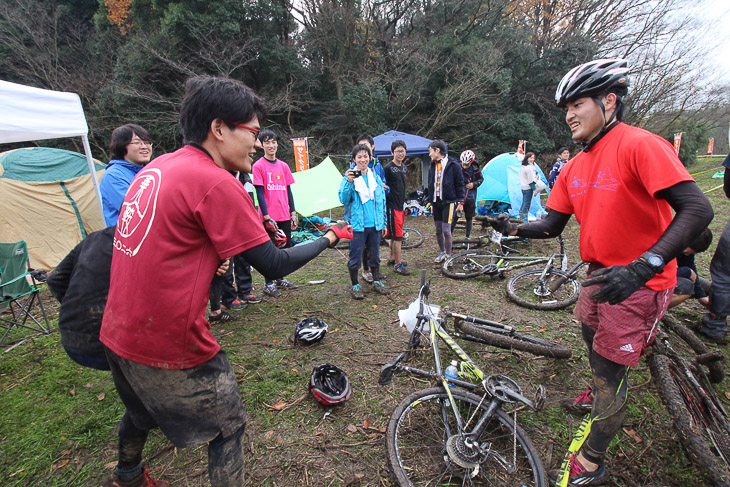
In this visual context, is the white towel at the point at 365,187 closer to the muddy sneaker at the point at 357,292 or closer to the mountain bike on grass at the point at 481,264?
the muddy sneaker at the point at 357,292

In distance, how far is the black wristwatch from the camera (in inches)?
55.1

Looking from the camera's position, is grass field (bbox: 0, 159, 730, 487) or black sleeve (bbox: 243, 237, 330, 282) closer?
black sleeve (bbox: 243, 237, 330, 282)

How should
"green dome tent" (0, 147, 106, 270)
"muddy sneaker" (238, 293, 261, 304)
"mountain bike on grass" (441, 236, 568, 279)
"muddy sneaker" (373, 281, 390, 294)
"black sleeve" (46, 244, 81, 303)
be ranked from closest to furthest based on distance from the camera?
"black sleeve" (46, 244, 81, 303) → "muddy sneaker" (238, 293, 261, 304) → "muddy sneaker" (373, 281, 390, 294) → "mountain bike on grass" (441, 236, 568, 279) → "green dome tent" (0, 147, 106, 270)

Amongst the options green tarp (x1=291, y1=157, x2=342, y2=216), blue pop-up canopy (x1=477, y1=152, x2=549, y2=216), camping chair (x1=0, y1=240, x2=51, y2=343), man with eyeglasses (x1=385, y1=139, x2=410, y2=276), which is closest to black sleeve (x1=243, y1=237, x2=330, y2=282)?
man with eyeglasses (x1=385, y1=139, x2=410, y2=276)

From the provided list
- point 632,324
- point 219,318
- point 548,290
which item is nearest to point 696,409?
point 632,324

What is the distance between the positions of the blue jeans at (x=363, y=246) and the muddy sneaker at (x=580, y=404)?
2.95 metres

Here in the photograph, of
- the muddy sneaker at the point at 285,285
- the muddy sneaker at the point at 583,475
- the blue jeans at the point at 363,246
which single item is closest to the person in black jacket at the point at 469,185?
the blue jeans at the point at 363,246

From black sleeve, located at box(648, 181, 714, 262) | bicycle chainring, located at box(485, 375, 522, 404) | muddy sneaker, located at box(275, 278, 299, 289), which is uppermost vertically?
black sleeve, located at box(648, 181, 714, 262)

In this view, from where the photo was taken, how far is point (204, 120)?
137 cm

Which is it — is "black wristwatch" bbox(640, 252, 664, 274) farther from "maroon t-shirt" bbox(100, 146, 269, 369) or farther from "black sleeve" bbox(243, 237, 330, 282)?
"maroon t-shirt" bbox(100, 146, 269, 369)

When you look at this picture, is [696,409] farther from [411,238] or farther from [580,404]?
[411,238]

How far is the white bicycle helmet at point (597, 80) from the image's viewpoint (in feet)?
5.77

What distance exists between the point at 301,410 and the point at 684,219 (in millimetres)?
2759

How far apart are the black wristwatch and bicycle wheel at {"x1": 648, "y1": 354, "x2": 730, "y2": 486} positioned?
1137 mm
